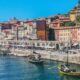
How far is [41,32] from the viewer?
9494 cm

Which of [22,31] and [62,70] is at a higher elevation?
[22,31]

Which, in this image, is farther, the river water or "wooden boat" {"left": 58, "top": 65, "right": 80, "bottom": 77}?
the river water

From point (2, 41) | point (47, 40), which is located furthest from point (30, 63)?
point (2, 41)

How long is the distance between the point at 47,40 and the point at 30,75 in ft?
142

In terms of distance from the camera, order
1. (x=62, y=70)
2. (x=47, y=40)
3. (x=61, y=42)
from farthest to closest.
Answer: (x=47, y=40) → (x=61, y=42) → (x=62, y=70)

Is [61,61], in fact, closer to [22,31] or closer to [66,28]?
[66,28]

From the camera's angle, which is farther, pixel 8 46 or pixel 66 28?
pixel 8 46

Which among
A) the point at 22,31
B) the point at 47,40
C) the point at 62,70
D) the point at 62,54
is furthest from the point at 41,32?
the point at 62,70

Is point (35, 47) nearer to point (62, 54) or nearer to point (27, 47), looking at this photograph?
point (27, 47)

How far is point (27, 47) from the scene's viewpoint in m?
89.6

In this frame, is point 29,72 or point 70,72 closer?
point 70,72

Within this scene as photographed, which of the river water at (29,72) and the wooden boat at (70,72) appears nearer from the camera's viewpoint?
the wooden boat at (70,72)

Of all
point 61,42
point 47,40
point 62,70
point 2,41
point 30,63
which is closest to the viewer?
point 62,70

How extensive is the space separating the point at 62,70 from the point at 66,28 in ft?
126
